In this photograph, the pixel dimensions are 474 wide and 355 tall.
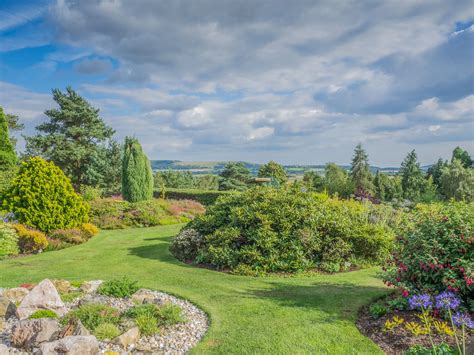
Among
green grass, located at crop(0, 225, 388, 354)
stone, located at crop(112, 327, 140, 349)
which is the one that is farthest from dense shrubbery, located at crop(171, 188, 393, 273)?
stone, located at crop(112, 327, 140, 349)

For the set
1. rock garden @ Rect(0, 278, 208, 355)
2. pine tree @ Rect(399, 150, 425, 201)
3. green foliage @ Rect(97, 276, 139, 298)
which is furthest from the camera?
pine tree @ Rect(399, 150, 425, 201)

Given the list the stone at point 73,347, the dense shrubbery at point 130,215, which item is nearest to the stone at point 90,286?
the stone at point 73,347

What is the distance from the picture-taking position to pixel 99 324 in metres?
4.27

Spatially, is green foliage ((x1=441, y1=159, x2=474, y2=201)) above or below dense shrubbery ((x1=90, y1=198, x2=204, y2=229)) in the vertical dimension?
above

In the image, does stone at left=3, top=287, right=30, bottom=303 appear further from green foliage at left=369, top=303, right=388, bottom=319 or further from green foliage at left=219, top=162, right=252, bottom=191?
green foliage at left=219, top=162, right=252, bottom=191

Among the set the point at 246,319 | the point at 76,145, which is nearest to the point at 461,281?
the point at 246,319

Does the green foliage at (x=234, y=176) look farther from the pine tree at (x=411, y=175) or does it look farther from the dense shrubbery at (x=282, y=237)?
the dense shrubbery at (x=282, y=237)

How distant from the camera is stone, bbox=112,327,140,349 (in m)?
3.96

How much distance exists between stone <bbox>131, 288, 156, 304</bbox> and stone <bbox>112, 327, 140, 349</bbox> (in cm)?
103

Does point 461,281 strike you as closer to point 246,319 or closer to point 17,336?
point 246,319

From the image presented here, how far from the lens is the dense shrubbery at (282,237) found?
7.28 m

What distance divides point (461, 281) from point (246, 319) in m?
2.66

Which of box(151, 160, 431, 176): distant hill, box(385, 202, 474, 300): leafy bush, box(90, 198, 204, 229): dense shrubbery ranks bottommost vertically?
box(90, 198, 204, 229): dense shrubbery

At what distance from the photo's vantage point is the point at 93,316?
14.4 ft
